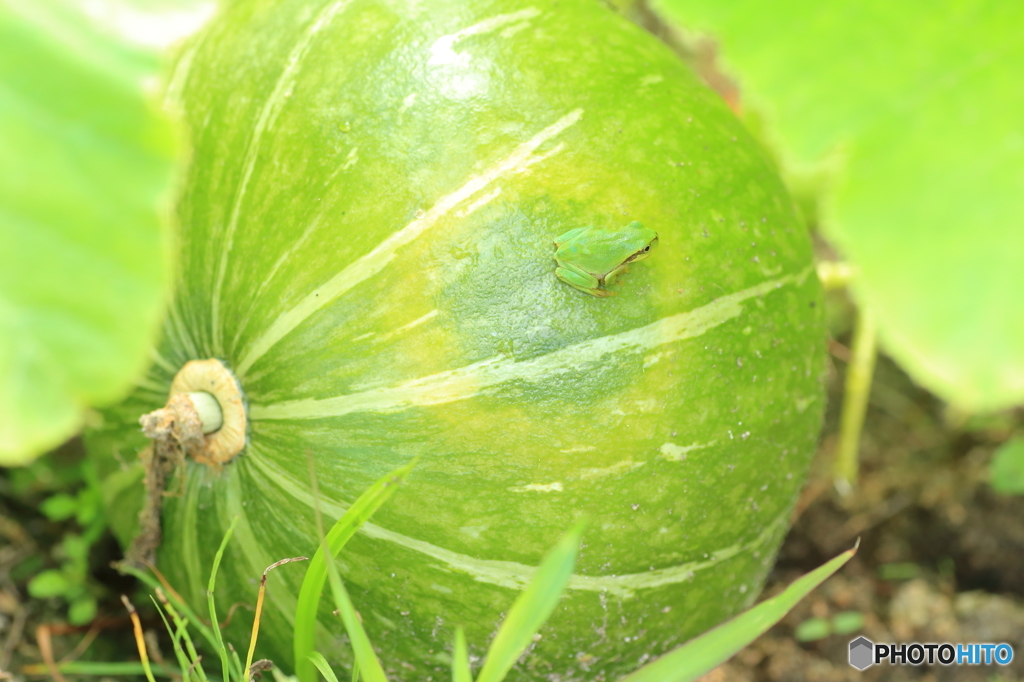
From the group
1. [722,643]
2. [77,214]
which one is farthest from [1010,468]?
[77,214]

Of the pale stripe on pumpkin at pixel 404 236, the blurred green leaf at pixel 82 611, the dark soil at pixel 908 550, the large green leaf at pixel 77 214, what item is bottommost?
the dark soil at pixel 908 550

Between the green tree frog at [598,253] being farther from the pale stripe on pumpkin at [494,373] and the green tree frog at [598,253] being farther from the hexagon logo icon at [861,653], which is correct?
the hexagon logo icon at [861,653]

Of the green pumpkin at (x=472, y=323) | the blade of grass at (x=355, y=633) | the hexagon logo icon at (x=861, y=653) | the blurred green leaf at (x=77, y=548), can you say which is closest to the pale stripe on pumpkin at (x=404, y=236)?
the green pumpkin at (x=472, y=323)

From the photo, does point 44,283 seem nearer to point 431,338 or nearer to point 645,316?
point 431,338

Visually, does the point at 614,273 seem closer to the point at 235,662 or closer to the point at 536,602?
the point at 536,602

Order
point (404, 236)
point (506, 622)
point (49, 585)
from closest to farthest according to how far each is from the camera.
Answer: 1. point (506, 622)
2. point (404, 236)
3. point (49, 585)

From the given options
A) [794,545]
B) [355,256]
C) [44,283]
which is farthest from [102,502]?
[794,545]
